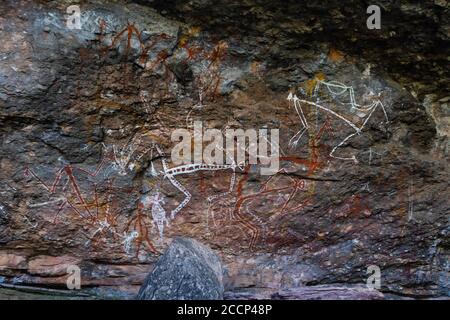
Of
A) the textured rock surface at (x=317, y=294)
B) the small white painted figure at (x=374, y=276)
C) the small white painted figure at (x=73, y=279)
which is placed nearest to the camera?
the textured rock surface at (x=317, y=294)

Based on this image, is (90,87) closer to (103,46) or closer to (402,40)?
(103,46)

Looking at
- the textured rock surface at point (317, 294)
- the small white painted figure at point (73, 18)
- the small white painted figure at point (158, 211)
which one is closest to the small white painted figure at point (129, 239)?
the small white painted figure at point (158, 211)

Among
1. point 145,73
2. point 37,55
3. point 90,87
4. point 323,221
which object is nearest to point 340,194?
point 323,221

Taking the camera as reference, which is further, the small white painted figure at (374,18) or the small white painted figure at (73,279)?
the small white painted figure at (73,279)

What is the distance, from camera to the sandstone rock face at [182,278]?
3320mm

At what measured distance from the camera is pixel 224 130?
3.94m

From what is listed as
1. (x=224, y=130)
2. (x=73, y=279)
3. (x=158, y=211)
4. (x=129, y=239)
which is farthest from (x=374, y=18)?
(x=73, y=279)

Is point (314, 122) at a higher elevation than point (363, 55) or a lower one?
lower

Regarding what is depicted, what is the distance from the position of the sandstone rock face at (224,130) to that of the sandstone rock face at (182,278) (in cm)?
37

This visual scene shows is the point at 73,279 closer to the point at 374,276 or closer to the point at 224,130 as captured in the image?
the point at 224,130

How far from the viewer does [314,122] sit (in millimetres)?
3951

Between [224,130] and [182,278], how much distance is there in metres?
1.11

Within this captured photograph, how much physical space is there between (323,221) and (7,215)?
2.22 m

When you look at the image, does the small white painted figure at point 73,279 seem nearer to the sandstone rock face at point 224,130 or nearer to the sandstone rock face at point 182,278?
the sandstone rock face at point 224,130
